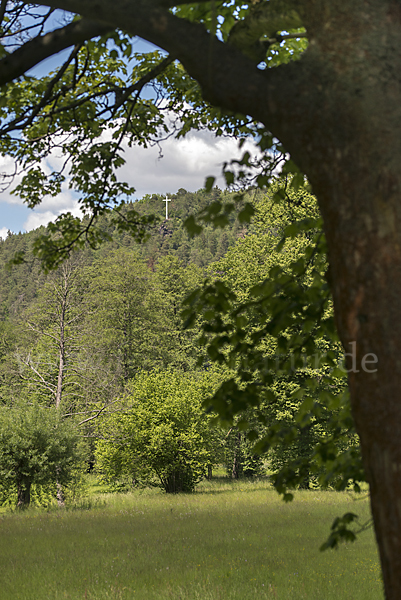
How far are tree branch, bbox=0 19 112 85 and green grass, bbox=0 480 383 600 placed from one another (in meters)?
7.14

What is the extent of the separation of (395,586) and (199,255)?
10417 centimetres

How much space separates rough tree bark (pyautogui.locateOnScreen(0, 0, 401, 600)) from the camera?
1678mm

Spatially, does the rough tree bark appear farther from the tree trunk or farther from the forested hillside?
the forested hillside

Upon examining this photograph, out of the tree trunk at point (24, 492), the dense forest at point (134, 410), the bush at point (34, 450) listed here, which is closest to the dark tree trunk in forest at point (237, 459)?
the dense forest at point (134, 410)

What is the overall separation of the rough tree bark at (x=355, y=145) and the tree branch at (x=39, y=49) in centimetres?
31

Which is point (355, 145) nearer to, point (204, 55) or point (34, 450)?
point (204, 55)

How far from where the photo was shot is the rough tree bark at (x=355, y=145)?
1.68 metres

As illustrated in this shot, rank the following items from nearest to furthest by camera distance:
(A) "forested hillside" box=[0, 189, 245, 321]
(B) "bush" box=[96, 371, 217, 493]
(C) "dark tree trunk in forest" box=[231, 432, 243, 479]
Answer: (B) "bush" box=[96, 371, 217, 493] → (C) "dark tree trunk in forest" box=[231, 432, 243, 479] → (A) "forested hillside" box=[0, 189, 245, 321]

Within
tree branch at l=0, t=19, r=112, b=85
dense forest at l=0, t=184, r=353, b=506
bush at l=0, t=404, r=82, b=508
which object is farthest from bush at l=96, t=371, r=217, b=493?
tree branch at l=0, t=19, r=112, b=85

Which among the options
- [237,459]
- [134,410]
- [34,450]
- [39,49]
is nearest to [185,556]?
[39,49]

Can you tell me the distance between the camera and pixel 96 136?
593 centimetres

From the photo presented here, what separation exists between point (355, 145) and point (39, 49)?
68.6 inches

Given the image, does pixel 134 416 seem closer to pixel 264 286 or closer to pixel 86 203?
pixel 86 203

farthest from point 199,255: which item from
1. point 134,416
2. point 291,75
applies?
point 291,75
